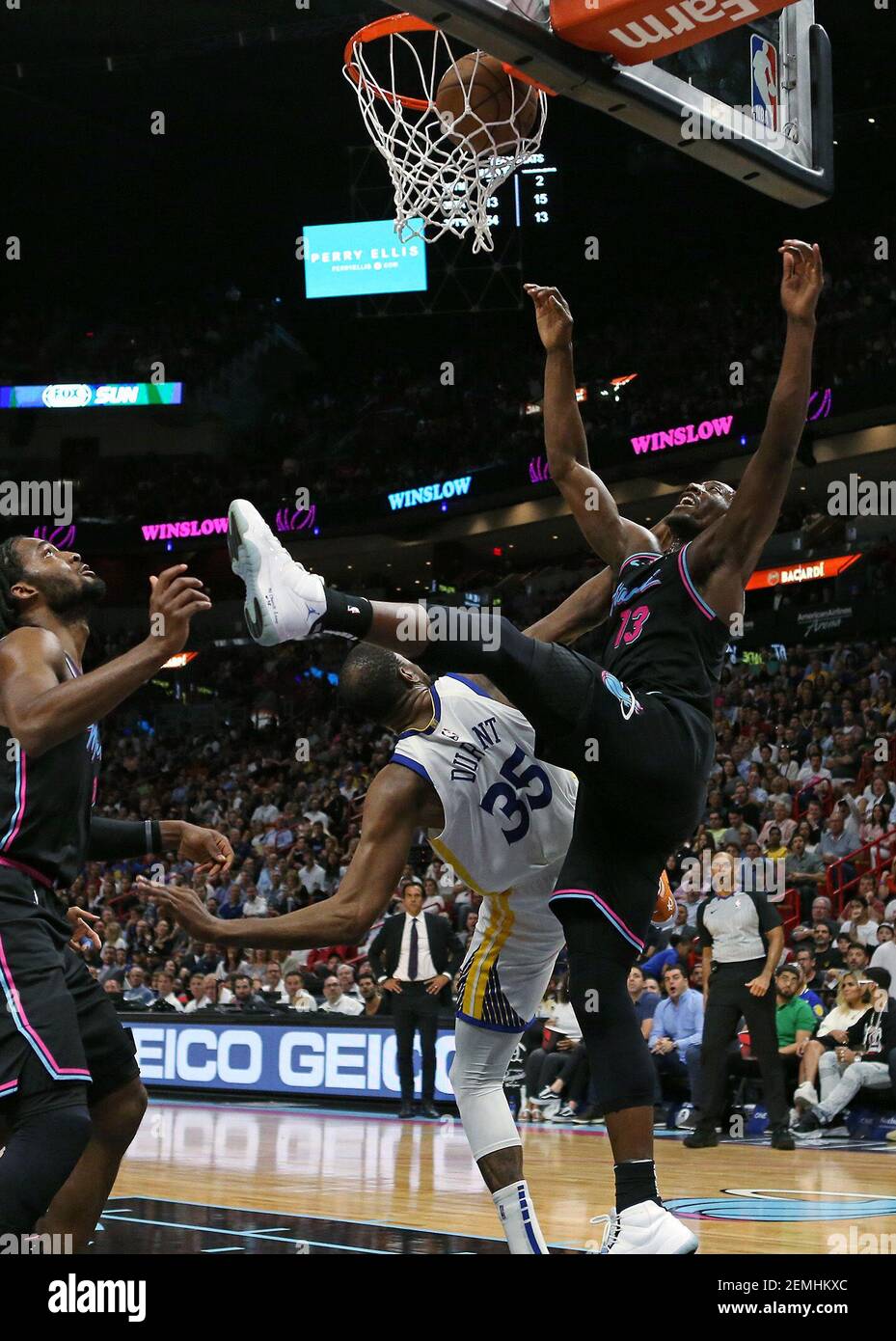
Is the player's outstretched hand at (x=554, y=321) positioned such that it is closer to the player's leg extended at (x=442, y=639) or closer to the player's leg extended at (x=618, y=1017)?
the player's leg extended at (x=442, y=639)

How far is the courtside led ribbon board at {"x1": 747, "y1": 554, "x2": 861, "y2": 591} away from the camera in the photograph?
23.1 metres

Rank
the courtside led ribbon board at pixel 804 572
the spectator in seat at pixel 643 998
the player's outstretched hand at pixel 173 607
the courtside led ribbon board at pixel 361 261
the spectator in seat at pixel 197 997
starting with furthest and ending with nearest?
the courtside led ribbon board at pixel 804 572, the courtside led ribbon board at pixel 361 261, the spectator in seat at pixel 197 997, the spectator in seat at pixel 643 998, the player's outstretched hand at pixel 173 607

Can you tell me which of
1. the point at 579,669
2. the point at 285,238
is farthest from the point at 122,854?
the point at 285,238

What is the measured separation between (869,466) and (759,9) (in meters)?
17.5

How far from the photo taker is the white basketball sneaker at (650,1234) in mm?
3809

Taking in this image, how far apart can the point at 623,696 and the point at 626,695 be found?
26mm

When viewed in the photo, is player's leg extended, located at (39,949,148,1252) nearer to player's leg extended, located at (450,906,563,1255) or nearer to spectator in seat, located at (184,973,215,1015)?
player's leg extended, located at (450,906,563,1255)

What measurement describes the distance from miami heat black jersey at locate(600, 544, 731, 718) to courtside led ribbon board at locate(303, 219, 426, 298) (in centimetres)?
1840

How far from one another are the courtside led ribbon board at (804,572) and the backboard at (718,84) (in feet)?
56.3

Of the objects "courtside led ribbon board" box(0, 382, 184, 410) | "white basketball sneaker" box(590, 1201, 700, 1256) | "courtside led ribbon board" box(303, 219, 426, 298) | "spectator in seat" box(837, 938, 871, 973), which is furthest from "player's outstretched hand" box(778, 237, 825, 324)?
"courtside led ribbon board" box(0, 382, 184, 410)

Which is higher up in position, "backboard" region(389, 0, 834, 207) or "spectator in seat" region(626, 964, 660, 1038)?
"backboard" region(389, 0, 834, 207)

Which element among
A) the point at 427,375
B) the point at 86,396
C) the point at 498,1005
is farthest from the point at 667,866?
the point at 86,396

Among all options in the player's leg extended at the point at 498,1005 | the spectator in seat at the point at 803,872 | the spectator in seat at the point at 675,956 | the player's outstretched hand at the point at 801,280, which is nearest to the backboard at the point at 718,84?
the player's outstretched hand at the point at 801,280
